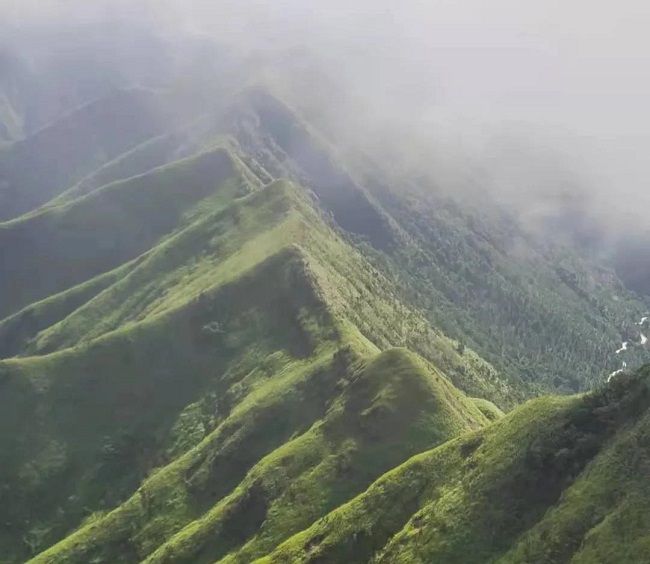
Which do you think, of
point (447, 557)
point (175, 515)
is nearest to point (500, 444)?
point (447, 557)

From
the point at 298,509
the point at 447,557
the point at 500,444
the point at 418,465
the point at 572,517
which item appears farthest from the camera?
the point at 298,509

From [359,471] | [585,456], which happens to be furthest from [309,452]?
[585,456]

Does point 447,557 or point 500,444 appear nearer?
point 447,557

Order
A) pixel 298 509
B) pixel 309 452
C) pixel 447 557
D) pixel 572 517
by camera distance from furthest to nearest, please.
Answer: pixel 309 452, pixel 298 509, pixel 447 557, pixel 572 517

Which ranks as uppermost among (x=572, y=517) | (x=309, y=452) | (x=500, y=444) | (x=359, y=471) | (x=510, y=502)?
(x=309, y=452)

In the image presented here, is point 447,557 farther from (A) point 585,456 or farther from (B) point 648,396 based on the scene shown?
(B) point 648,396

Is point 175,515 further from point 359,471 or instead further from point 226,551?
point 359,471

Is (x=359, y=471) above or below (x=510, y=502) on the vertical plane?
above
